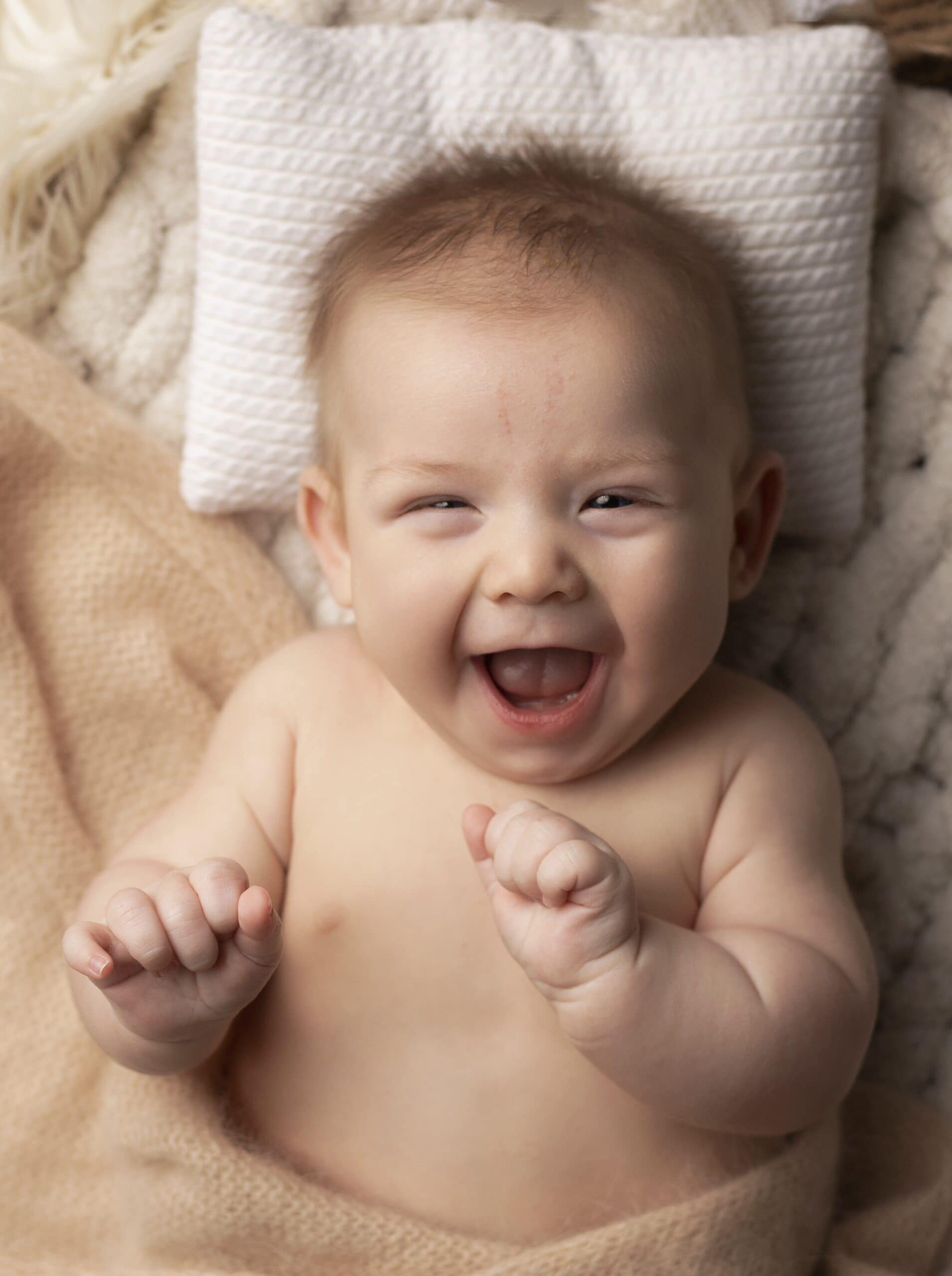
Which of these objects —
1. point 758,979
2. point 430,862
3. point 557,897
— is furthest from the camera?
point 430,862

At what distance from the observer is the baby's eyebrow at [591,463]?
99cm

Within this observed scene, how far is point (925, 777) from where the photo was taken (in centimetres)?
136

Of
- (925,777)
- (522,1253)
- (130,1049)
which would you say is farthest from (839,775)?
(130,1049)

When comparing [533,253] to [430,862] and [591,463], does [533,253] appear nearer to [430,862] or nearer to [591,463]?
[591,463]

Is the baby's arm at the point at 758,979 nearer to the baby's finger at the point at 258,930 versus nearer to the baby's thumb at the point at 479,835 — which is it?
the baby's thumb at the point at 479,835

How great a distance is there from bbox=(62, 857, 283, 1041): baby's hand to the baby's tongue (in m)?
0.27

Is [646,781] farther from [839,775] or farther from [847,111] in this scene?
[847,111]

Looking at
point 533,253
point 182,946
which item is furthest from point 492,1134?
point 533,253

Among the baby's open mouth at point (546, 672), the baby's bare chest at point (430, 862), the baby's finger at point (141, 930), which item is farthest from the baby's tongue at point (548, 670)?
the baby's finger at point (141, 930)

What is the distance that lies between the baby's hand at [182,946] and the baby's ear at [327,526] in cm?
34

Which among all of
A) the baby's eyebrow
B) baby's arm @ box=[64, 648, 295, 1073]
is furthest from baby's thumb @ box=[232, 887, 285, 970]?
the baby's eyebrow

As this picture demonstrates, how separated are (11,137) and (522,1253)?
1142 mm

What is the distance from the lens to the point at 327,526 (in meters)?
1.22

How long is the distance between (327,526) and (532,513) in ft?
0.96
